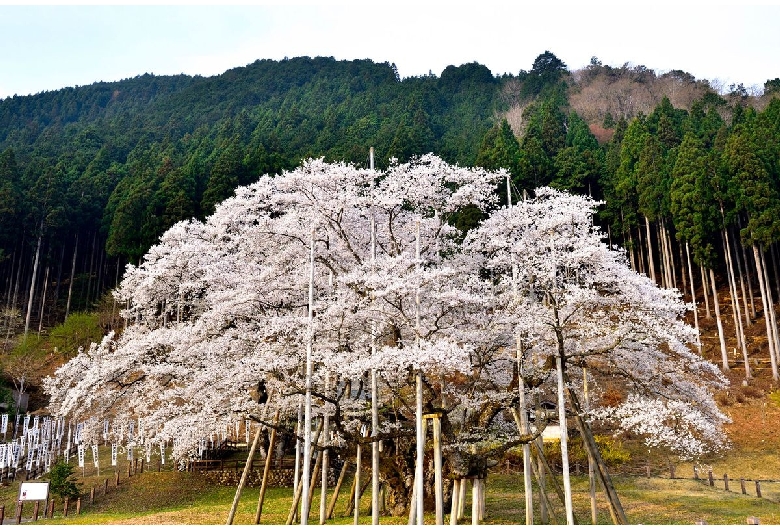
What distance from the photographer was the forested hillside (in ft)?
107

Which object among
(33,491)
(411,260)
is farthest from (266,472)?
(411,260)

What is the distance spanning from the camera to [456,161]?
42.8 m

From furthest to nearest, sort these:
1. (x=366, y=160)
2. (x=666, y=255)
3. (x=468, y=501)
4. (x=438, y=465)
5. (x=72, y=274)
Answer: (x=72, y=274) < (x=366, y=160) < (x=666, y=255) < (x=468, y=501) < (x=438, y=465)

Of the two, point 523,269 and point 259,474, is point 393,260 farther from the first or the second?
point 259,474

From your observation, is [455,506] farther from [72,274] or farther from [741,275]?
[72,274]

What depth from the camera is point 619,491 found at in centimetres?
2061

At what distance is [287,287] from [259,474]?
30.9 feet

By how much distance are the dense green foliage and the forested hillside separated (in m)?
0.14

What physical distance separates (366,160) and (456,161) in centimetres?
683

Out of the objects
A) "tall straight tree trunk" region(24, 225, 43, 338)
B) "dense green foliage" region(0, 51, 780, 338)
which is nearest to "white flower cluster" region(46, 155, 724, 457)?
"dense green foliage" region(0, 51, 780, 338)

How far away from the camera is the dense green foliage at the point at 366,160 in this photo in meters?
32.7

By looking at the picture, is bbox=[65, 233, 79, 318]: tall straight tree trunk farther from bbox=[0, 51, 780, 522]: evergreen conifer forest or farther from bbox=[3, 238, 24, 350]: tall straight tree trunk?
bbox=[3, 238, 24, 350]: tall straight tree trunk

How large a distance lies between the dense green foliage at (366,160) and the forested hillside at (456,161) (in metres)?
0.14

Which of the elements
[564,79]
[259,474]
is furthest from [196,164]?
[564,79]
